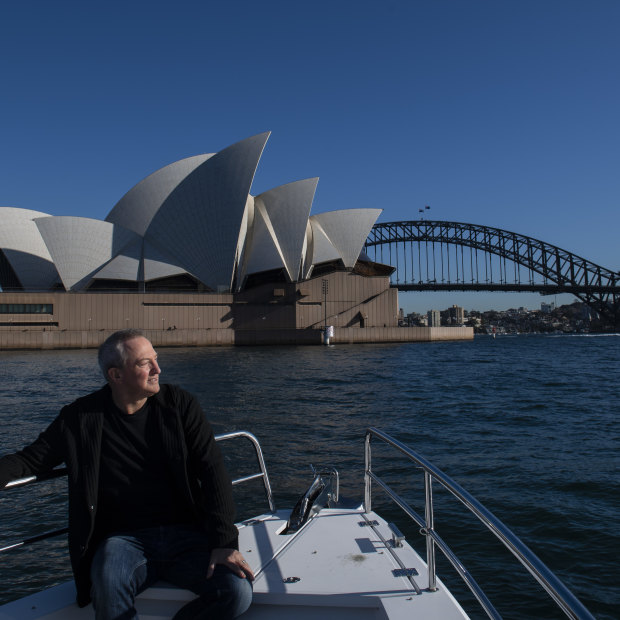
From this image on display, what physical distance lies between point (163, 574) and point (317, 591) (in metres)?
0.65

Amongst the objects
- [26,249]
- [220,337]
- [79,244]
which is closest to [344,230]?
[220,337]

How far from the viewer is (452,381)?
18.2 m

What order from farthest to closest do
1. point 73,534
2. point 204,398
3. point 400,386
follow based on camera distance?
point 400,386
point 204,398
point 73,534

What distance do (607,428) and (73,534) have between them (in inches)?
393

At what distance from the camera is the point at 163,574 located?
2.25m

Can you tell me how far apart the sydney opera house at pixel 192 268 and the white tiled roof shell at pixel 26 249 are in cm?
9

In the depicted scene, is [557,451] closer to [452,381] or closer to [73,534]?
[73,534]

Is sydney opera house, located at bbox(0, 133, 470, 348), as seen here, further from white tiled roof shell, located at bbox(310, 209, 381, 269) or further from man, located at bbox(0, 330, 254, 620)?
man, located at bbox(0, 330, 254, 620)

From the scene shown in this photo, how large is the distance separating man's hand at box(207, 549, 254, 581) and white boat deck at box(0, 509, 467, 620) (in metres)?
0.11

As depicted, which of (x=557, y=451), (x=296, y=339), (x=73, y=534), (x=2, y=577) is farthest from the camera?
(x=296, y=339)

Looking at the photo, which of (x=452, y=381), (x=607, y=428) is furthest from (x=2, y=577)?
(x=452, y=381)

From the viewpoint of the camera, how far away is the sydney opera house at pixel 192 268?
145 ft

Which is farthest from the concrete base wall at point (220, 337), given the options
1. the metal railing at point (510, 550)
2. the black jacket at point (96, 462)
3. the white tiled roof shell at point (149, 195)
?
the metal railing at point (510, 550)

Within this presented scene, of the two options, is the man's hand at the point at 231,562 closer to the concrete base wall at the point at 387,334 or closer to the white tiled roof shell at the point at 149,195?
the concrete base wall at the point at 387,334
